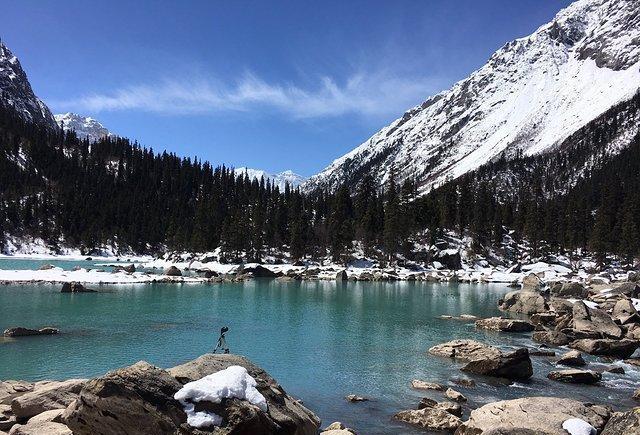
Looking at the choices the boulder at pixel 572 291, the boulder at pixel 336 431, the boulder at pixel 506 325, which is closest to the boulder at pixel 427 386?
the boulder at pixel 336 431

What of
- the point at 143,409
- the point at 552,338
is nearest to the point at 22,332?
the point at 143,409

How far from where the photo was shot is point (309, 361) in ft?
110

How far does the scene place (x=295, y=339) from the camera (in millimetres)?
41250

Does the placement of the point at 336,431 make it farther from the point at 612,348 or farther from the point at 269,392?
the point at 612,348

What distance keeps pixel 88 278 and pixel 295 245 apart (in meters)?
58.9

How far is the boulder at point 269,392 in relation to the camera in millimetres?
13938

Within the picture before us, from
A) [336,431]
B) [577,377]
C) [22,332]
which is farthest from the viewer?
[22,332]

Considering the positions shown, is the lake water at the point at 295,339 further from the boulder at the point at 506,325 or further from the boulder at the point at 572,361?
the boulder at the point at 506,325

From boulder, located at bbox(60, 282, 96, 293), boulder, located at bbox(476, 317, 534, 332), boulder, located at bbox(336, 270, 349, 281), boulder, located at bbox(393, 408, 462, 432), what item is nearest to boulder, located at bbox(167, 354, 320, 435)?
boulder, located at bbox(393, 408, 462, 432)

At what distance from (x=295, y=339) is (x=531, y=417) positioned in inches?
1003

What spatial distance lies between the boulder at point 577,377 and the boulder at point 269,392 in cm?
1970

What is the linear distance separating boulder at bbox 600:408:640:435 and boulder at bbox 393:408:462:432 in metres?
8.56

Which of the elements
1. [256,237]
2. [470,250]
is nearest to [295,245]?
[256,237]

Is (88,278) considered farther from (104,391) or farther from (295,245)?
(104,391)
